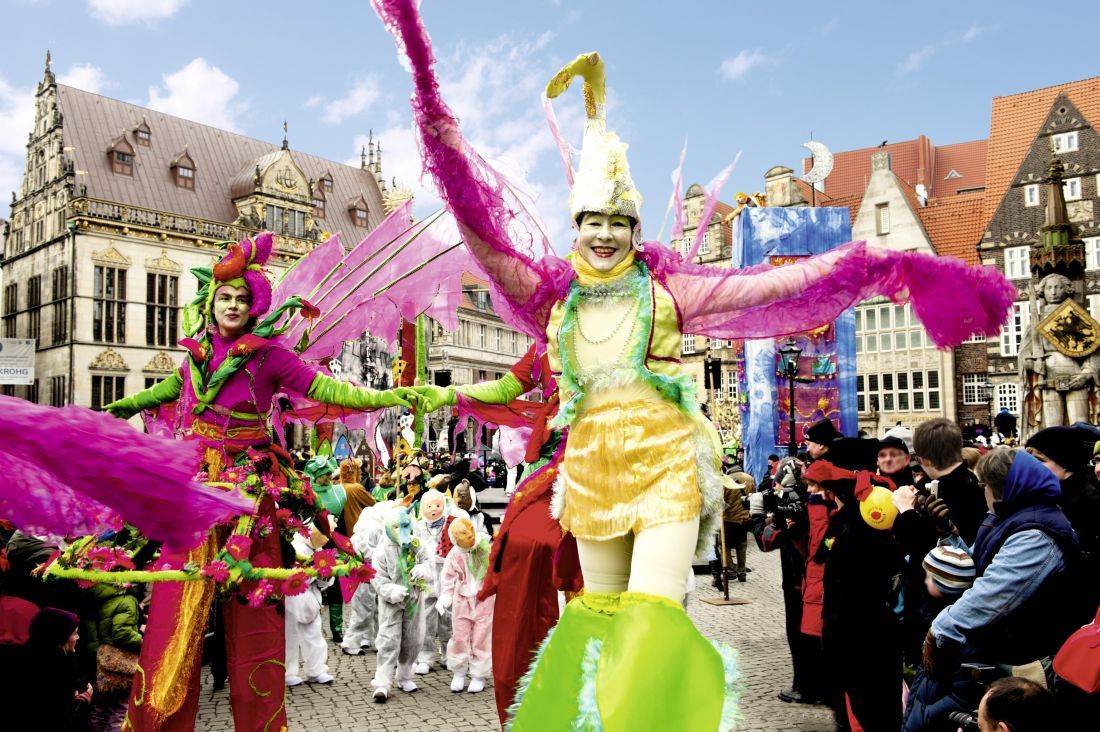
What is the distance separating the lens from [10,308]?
40.3m

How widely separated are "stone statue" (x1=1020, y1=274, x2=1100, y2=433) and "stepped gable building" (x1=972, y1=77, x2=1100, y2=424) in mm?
16425

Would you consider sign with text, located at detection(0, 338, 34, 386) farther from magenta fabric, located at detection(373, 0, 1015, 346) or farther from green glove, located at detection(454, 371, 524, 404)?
magenta fabric, located at detection(373, 0, 1015, 346)

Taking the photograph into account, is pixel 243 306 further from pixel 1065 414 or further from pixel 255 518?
pixel 1065 414

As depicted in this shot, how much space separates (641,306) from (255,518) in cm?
211

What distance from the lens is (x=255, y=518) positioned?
407cm

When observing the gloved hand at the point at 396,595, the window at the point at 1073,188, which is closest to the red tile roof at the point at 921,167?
the window at the point at 1073,188

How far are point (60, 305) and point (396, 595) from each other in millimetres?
34447

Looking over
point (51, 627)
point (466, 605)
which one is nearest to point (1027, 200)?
point (466, 605)

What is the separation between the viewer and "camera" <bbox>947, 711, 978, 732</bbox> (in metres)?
3.60

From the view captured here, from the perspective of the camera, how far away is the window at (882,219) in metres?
39.2

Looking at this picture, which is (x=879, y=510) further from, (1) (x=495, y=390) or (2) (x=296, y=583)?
(2) (x=296, y=583)

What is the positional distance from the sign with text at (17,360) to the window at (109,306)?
146 inches

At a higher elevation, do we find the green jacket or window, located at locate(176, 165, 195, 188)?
window, located at locate(176, 165, 195, 188)

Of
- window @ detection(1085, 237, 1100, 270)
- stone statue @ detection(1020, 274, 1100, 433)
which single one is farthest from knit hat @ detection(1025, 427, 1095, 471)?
window @ detection(1085, 237, 1100, 270)
